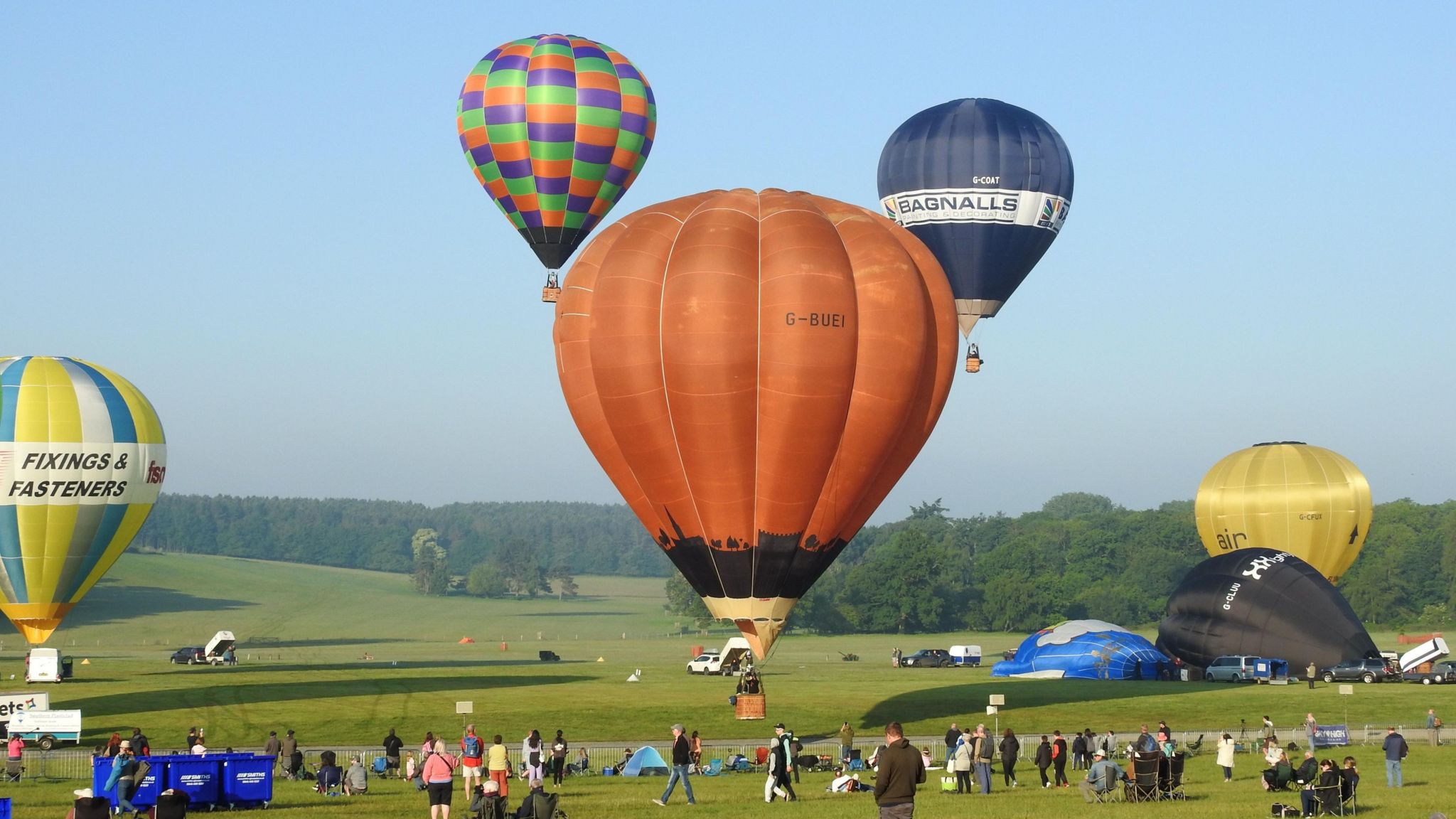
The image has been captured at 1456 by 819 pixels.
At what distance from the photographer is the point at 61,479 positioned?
62.8 m

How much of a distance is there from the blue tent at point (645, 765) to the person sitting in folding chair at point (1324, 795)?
1507 centimetres

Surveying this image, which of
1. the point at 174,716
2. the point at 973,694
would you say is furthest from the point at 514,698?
the point at 973,694

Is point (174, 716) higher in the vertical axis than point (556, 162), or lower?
lower

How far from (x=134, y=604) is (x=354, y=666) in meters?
88.1

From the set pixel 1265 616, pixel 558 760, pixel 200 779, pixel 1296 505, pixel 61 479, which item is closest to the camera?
pixel 200 779

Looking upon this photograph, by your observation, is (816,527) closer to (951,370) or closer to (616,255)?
(951,370)

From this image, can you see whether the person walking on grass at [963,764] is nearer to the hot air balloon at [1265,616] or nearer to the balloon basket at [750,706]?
the balloon basket at [750,706]

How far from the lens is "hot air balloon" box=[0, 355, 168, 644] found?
62344mm

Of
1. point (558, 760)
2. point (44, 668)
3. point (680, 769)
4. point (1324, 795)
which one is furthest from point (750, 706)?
point (44, 668)

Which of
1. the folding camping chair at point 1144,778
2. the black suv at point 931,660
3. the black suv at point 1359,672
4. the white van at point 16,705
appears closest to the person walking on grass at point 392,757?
the white van at point 16,705

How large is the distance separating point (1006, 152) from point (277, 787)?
1503 inches

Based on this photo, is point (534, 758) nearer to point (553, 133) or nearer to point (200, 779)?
point (200, 779)

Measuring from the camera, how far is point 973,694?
2272 inches

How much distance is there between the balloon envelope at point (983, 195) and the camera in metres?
64.1
